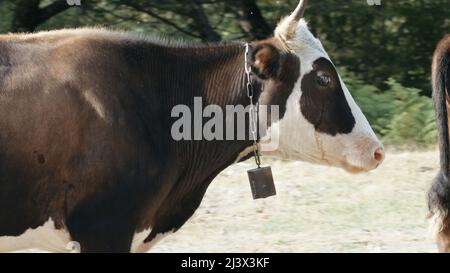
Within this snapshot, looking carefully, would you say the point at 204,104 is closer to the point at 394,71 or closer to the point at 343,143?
the point at 343,143

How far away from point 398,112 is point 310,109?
815cm

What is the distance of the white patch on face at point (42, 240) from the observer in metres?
5.32

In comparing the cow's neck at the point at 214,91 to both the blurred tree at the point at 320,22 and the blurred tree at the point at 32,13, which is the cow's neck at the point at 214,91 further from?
the blurred tree at the point at 32,13

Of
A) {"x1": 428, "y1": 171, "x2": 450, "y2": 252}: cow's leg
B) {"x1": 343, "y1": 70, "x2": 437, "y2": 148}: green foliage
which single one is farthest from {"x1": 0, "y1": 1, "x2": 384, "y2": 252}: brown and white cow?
{"x1": 343, "y1": 70, "x2": 437, "y2": 148}: green foliage

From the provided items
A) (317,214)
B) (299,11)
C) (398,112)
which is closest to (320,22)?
(398,112)

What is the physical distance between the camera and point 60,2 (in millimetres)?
14219

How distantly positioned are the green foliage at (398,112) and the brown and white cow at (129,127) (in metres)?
7.19

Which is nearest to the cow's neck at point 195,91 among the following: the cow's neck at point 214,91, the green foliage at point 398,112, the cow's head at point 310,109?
the cow's neck at point 214,91

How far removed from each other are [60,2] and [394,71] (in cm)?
476

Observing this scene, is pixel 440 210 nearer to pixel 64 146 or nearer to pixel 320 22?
pixel 64 146

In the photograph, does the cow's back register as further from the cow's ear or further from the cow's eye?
the cow's eye

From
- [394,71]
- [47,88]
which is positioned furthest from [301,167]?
[47,88]

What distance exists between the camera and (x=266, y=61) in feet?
18.5

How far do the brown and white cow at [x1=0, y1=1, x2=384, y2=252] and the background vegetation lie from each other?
7.70m
